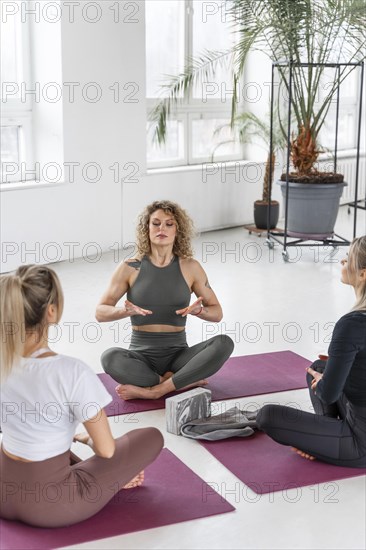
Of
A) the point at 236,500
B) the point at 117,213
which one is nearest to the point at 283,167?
the point at 117,213

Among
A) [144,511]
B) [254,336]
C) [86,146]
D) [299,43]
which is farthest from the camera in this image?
[299,43]

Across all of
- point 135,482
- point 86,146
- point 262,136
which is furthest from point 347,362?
point 262,136

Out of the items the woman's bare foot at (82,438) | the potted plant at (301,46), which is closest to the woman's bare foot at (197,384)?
the woman's bare foot at (82,438)

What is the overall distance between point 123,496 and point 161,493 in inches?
5.3

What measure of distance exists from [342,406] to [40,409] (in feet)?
4.16

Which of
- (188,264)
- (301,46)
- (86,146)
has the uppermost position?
(301,46)

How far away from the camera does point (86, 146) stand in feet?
21.8

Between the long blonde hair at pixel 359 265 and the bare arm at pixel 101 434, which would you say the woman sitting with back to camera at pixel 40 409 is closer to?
the bare arm at pixel 101 434

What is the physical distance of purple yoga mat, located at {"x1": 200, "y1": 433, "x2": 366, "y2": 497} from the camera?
3039mm

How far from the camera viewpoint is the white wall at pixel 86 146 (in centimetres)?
634

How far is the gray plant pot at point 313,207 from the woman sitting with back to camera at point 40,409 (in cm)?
448

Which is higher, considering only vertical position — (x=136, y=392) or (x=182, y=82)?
(x=182, y=82)

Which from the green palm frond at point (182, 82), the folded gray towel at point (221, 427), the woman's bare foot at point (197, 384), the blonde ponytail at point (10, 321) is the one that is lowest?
the folded gray towel at point (221, 427)

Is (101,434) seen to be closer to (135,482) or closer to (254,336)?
(135,482)
